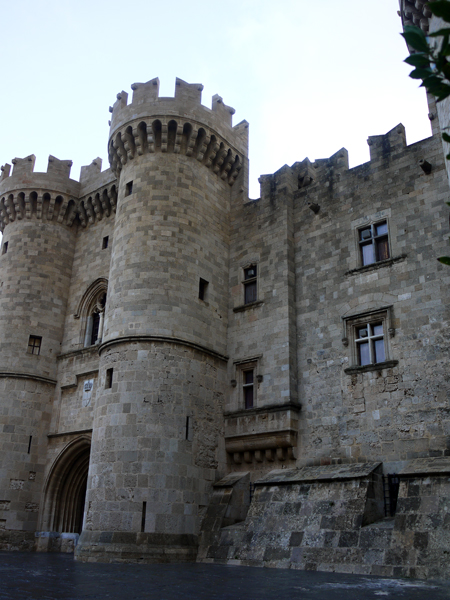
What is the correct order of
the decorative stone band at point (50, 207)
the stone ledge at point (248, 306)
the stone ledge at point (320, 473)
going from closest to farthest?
1. the stone ledge at point (320, 473)
2. the stone ledge at point (248, 306)
3. the decorative stone band at point (50, 207)

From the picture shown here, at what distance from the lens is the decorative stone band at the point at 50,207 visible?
20766 mm

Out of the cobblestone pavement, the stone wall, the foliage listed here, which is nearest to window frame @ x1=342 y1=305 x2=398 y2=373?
the stone wall

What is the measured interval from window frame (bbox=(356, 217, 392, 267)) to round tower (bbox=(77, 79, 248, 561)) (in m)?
4.30

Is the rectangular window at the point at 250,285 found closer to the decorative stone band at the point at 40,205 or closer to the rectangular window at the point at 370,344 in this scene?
the rectangular window at the point at 370,344

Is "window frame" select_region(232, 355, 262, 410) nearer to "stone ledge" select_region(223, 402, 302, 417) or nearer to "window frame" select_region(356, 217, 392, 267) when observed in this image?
"stone ledge" select_region(223, 402, 302, 417)

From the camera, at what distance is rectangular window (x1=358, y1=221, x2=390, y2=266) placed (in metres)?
14.5

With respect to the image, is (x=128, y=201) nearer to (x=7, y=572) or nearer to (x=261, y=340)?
(x=261, y=340)

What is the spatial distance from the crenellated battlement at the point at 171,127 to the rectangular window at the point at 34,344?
6.43 metres

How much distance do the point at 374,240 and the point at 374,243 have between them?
0.30ft

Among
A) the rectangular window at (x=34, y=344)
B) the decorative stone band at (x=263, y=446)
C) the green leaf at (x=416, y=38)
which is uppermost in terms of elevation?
the rectangular window at (x=34, y=344)

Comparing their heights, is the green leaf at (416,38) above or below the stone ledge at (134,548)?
above

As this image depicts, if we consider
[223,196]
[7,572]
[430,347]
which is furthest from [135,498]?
[223,196]

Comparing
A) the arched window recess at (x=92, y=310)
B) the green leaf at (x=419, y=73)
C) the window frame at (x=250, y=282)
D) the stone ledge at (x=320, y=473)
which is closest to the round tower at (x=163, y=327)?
the window frame at (x=250, y=282)

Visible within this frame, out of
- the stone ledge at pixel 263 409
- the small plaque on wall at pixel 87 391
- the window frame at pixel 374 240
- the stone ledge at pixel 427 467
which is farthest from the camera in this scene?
the small plaque on wall at pixel 87 391
